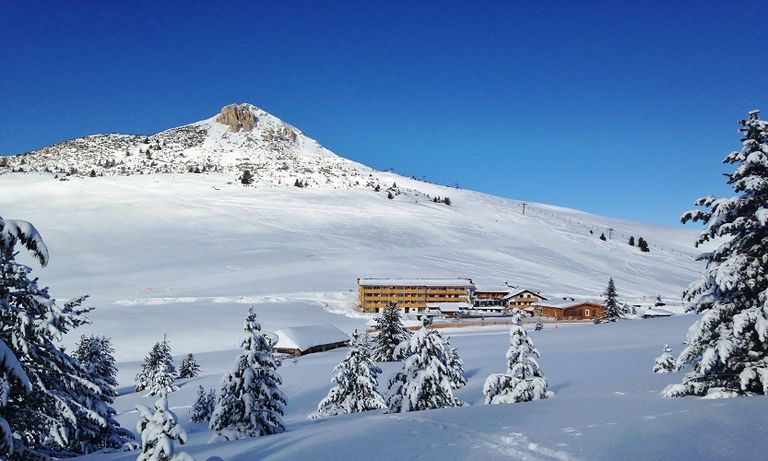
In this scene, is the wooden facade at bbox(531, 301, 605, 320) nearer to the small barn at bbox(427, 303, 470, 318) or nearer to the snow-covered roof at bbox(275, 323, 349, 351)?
the small barn at bbox(427, 303, 470, 318)

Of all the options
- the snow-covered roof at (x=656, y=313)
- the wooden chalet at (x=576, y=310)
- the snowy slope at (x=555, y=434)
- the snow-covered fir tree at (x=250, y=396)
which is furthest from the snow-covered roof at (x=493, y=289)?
the snow-covered fir tree at (x=250, y=396)

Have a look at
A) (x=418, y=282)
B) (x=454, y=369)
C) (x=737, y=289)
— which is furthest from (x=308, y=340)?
(x=737, y=289)

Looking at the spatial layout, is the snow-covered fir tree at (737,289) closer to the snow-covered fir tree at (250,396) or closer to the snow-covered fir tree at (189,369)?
the snow-covered fir tree at (250,396)

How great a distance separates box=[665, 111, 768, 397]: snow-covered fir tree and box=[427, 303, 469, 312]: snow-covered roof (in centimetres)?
7490

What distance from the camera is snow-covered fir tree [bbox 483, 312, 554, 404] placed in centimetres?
1938

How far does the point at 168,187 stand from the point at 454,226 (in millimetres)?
94827

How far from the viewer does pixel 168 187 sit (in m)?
175

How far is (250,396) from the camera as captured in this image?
17547 mm

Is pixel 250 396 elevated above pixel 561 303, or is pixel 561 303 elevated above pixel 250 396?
pixel 561 303

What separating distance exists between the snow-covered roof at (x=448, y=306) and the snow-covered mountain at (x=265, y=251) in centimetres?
1278

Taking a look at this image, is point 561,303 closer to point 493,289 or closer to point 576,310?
point 576,310

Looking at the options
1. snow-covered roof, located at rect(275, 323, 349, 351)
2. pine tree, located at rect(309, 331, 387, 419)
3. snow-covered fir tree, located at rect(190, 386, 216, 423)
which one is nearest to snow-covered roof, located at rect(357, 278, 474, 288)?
snow-covered roof, located at rect(275, 323, 349, 351)

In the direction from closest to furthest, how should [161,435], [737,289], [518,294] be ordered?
1. [161,435]
2. [737,289]
3. [518,294]

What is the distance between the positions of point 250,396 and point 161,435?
415 inches
